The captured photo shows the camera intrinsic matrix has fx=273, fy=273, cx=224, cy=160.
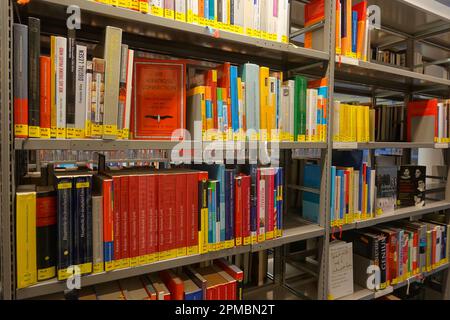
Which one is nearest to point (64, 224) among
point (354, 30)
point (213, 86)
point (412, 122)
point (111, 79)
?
point (111, 79)

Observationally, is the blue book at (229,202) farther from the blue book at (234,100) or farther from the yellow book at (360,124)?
the yellow book at (360,124)

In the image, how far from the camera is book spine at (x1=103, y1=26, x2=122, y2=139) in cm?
90

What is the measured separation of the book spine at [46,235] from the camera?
0.85 m

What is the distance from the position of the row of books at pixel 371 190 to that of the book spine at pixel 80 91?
3.90 ft

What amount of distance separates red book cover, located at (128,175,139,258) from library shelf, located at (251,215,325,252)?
1.65 feet

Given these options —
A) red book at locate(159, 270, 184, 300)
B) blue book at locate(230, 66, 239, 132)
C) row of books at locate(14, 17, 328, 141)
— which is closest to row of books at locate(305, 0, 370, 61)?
row of books at locate(14, 17, 328, 141)

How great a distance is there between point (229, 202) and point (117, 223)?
443 millimetres

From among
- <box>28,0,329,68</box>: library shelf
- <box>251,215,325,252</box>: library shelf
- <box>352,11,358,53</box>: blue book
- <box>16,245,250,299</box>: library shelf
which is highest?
<box>352,11,358,53</box>: blue book

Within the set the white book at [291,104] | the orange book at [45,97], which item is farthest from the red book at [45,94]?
the white book at [291,104]

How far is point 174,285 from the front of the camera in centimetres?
107

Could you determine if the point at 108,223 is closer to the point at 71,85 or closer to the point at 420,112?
the point at 71,85

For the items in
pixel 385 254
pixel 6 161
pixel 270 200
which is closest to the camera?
pixel 6 161

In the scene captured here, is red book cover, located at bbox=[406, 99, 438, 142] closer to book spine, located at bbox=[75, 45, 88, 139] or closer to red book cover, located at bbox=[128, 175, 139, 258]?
red book cover, located at bbox=[128, 175, 139, 258]

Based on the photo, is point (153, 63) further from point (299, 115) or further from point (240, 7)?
point (299, 115)
